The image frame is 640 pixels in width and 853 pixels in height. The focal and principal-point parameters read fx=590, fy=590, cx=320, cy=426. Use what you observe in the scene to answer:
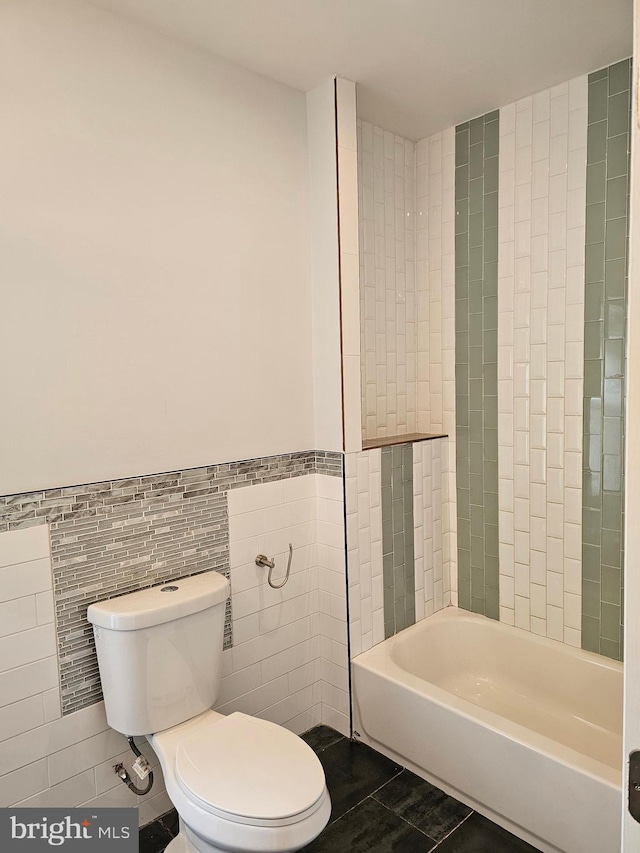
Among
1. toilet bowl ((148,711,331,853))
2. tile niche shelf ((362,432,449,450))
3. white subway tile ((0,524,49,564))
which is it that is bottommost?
toilet bowl ((148,711,331,853))

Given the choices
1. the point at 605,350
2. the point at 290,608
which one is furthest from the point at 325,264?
the point at 290,608

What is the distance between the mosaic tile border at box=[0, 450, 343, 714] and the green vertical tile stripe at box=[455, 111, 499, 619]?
1.06 m

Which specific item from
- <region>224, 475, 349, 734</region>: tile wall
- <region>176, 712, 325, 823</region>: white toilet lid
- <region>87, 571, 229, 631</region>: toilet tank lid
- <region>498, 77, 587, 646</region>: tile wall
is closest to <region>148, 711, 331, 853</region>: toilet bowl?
<region>176, 712, 325, 823</region>: white toilet lid

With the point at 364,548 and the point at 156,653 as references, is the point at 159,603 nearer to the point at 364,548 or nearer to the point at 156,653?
the point at 156,653

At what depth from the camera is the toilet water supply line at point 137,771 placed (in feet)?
5.88

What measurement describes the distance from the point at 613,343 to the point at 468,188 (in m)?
0.95

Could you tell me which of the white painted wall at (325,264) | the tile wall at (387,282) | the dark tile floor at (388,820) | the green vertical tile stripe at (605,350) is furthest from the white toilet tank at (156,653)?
the green vertical tile stripe at (605,350)

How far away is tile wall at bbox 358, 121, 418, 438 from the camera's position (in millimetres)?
2588

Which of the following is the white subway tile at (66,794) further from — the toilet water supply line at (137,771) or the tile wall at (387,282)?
the tile wall at (387,282)

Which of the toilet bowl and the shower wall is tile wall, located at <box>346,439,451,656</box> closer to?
the shower wall

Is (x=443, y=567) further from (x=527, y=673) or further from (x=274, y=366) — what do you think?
(x=274, y=366)

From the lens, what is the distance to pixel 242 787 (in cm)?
148

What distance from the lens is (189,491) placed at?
199 centimetres

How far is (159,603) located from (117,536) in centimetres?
25
